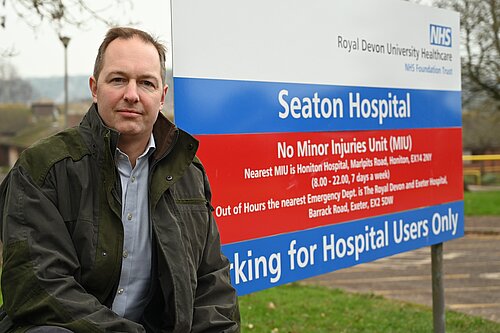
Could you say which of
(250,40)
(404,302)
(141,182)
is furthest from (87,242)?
(404,302)

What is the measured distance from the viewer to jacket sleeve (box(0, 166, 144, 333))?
250cm

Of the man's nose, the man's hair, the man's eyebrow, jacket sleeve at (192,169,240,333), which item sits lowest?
jacket sleeve at (192,169,240,333)

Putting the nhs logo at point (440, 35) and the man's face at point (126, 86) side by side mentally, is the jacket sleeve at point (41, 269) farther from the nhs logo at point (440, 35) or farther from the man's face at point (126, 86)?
the nhs logo at point (440, 35)

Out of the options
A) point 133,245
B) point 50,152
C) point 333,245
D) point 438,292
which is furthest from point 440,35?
point 50,152

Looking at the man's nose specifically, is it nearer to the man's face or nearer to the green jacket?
the man's face

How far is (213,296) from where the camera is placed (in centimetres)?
295

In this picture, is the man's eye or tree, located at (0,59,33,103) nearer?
the man's eye

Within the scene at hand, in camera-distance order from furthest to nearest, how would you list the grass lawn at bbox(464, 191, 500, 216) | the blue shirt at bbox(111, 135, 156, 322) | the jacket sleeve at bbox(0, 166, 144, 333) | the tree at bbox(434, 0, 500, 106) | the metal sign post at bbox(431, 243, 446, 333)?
the tree at bbox(434, 0, 500, 106) → the grass lawn at bbox(464, 191, 500, 216) → the metal sign post at bbox(431, 243, 446, 333) → the blue shirt at bbox(111, 135, 156, 322) → the jacket sleeve at bbox(0, 166, 144, 333)

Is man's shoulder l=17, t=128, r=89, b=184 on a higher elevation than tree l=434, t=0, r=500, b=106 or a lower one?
lower

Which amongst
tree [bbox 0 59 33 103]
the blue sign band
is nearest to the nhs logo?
the blue sign band

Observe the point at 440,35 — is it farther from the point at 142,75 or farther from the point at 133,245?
the point at 133,245

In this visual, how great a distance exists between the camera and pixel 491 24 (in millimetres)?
19469

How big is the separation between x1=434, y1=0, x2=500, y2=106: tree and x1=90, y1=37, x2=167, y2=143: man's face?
1713cm

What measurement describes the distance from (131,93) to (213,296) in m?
0.80
